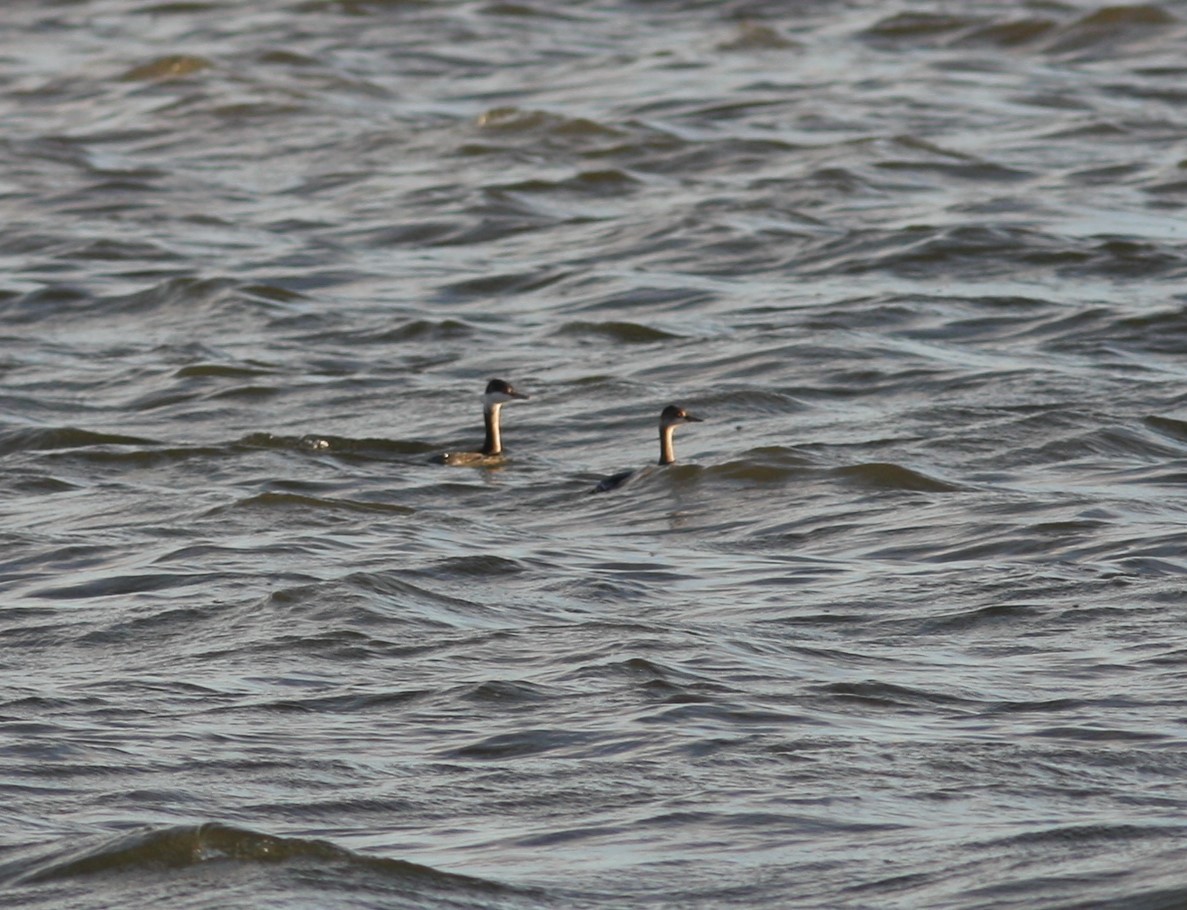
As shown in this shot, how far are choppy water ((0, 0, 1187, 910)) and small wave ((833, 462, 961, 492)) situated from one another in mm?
52

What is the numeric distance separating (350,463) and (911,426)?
3203 mm

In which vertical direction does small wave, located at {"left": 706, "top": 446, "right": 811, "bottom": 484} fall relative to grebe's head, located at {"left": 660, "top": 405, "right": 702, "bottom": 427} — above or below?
below

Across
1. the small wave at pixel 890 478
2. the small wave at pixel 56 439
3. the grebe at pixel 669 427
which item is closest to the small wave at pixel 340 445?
the small wave at pixel 56 439

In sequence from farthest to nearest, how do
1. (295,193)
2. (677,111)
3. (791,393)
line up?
(677,111), (295,193), (791,393)

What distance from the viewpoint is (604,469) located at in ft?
45.3

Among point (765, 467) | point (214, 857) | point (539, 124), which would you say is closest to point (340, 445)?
point (765, 467)

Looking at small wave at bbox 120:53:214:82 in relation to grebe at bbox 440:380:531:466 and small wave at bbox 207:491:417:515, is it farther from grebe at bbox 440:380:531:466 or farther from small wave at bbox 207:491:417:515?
small wave at bbox 207:491:417:515

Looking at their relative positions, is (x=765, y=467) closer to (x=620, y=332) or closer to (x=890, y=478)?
(x=890, y=478)

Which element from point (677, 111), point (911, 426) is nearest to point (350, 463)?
point (911, 426)

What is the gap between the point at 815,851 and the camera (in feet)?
23.2

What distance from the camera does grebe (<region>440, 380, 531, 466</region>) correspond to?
45.6 feet

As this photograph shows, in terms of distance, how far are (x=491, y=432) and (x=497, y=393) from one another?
455 mm

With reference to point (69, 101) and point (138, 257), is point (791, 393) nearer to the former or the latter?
point (138, 257)

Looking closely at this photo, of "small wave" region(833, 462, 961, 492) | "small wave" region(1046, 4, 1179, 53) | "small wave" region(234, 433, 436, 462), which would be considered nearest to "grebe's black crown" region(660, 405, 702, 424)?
"small wave" region(833, 462, 961, 492)
